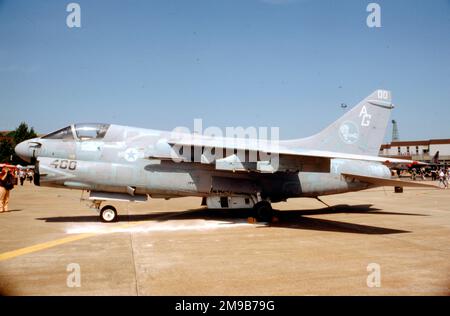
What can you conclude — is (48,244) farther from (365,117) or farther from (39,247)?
(365,117)

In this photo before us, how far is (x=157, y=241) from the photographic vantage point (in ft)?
27.8

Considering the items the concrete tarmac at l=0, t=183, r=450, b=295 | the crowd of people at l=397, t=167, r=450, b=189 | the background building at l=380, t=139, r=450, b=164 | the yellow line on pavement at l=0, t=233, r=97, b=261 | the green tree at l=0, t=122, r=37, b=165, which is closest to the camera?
the concrete tarmac at l=0, t=183, r=450, b=295

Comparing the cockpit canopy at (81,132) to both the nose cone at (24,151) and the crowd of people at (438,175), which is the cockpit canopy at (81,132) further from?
the crowd of people at (438,175)

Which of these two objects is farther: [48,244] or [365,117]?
[365,117]

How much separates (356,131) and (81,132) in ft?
32.8

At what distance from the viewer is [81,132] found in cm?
1125

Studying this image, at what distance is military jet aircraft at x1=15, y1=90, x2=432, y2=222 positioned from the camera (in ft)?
35.6

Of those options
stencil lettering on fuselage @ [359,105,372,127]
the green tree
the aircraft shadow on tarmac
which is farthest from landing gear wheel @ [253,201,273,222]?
the green tree

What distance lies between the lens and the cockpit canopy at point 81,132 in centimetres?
1119

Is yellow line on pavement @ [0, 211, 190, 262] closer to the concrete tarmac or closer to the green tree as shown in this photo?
the concrete tarmac

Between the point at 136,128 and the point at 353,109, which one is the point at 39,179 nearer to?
the point at 136,128

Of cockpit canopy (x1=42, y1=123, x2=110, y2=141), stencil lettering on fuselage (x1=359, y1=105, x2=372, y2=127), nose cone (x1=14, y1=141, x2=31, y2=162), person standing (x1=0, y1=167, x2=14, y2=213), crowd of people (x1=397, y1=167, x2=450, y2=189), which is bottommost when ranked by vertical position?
crowd of people (x1=397, y1=167, x2=450, y2=189)

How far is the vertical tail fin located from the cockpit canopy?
22.7ft

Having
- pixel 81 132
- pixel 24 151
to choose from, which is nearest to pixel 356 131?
pixel 81 132
